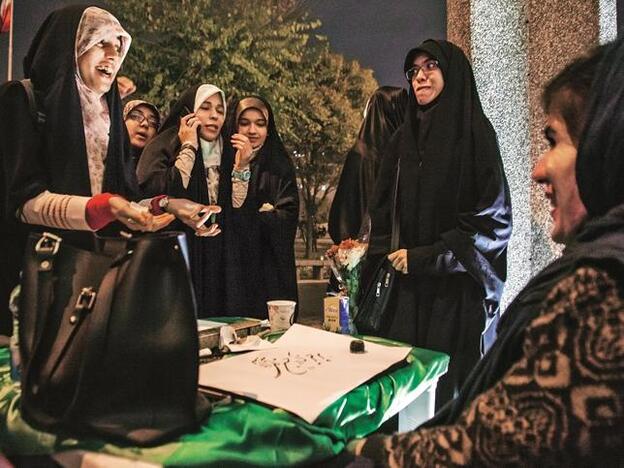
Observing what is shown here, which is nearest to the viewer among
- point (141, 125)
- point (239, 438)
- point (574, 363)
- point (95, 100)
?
point (574, 363)

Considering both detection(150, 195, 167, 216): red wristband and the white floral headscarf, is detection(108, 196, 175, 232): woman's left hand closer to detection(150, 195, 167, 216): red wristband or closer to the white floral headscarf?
detection(150, 195, 167, 216): red wristband

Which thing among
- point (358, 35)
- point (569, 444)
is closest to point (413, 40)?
point (358, 35)

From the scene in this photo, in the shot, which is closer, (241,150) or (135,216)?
(135,216)

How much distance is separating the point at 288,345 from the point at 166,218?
1.63 ft

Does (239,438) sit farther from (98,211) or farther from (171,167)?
(171,167)

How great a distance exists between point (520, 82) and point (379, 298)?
193 centimetres

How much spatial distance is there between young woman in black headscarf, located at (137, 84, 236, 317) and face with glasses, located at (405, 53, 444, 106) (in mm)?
1111

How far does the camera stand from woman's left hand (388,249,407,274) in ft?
7.97

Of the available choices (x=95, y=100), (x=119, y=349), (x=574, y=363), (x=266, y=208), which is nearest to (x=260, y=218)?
(x=266, y=208)

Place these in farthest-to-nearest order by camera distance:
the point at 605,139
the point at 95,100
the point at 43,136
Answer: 1. the point at 95,100
2. the point at 43,136
3. the point at 605,139

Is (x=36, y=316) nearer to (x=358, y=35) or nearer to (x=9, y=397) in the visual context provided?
(x=9, y=397)

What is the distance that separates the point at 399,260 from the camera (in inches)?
96.3

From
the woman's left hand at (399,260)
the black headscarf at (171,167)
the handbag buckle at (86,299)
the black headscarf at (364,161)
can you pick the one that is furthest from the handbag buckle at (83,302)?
the black headscarf at (364,161)

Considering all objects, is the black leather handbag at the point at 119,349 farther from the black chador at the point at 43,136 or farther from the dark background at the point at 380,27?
the dark background at the point at 380,27
